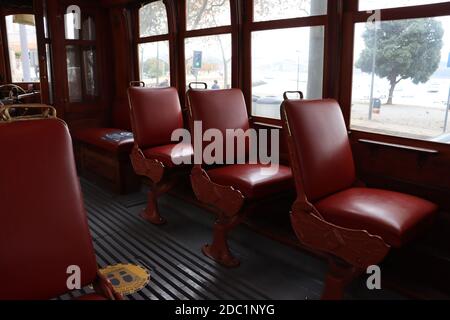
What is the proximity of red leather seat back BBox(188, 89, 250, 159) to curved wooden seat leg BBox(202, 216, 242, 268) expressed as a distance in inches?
22.6

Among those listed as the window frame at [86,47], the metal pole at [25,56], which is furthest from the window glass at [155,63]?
the metal pole at [25,56]

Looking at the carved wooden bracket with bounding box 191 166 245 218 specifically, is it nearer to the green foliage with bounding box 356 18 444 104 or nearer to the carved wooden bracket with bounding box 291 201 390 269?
the carved wooden bracket with bounding box 291 201 390 269

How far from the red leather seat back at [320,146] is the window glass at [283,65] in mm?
641

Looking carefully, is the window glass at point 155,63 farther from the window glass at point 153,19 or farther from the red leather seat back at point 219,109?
the red leather seat back at point 219,109

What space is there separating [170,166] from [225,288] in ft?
3.82

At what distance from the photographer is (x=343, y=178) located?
86.7 inches

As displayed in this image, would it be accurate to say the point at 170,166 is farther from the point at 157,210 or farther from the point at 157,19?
the point at 157,19

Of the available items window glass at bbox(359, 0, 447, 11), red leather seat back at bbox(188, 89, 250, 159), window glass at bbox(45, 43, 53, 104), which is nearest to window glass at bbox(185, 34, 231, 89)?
red leather seat back at bbox(188, 89, 250, 159)

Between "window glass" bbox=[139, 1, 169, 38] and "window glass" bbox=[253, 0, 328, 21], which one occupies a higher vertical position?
"window glass" bbox=[139, 1, 169, 38]

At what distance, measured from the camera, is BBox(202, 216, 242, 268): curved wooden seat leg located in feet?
8.41

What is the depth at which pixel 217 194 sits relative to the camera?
257 cm

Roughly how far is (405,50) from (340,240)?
1.22 m

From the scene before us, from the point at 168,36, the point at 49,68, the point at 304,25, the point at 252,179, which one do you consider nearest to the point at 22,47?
the point at 49,68

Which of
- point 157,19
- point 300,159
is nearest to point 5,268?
point 300,159
